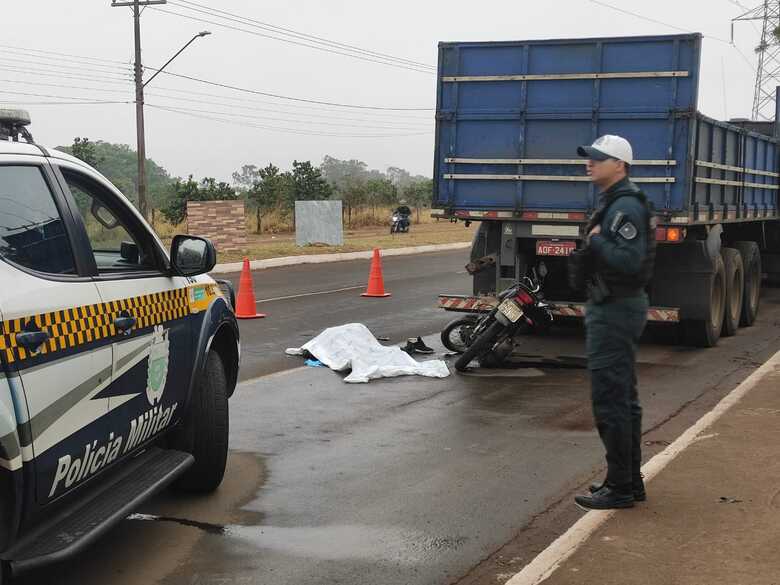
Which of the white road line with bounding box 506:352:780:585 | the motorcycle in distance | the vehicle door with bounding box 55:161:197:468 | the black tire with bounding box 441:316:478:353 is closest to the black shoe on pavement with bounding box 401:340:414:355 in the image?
the black tire with bounding box 441:316:478:353

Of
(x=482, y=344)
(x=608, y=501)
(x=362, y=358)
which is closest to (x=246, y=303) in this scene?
(x=362, y=358)

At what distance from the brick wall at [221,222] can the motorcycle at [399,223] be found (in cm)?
1418

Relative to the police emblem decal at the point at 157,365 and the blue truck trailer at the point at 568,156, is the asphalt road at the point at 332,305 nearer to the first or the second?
the blue truck trailer at the point at 568,156

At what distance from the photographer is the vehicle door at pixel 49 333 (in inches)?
138

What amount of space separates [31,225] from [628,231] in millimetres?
2757

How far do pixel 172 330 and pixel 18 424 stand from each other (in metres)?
1.63

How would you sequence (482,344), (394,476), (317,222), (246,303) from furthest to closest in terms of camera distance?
(317,222) < (246,303) < (482,344) < (394,476)

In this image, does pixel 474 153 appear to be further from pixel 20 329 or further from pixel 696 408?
pixel 20 329

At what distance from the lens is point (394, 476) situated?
6047 mm

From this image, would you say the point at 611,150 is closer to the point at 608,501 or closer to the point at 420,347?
the point at 608,501

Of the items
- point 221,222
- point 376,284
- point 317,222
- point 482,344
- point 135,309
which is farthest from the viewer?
point 317,222

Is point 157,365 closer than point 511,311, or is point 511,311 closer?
point 157,365

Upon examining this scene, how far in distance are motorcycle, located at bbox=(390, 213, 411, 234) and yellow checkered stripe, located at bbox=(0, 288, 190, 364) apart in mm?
37700

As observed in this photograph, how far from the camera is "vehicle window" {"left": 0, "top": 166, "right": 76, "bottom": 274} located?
12.3 feet
